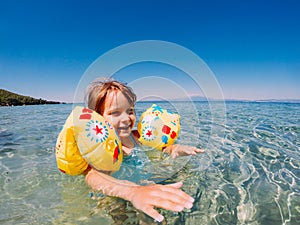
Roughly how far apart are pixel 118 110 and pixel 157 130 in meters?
1.08

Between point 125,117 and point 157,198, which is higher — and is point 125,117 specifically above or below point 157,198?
above

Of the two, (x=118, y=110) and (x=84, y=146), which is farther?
(x=118, y=110)

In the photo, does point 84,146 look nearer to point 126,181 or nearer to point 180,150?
point 126,181

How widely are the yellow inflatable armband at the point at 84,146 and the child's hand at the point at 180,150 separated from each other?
151 centimetres

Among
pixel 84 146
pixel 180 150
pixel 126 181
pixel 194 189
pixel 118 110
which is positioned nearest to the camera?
pixel 126 181

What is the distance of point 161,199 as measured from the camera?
1.53 metres

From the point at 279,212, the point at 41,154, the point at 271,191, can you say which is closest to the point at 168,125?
the point at 271,191

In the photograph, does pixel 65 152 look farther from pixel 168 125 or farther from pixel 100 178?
pixel 168 125

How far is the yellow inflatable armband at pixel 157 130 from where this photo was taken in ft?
13.2

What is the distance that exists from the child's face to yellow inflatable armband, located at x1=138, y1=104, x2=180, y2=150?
2.72 ft

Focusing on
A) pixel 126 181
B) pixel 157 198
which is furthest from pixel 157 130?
pixel 157 198

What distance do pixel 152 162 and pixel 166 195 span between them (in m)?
2.42

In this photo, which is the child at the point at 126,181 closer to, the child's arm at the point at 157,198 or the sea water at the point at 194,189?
the child's arm at the point at 157,198

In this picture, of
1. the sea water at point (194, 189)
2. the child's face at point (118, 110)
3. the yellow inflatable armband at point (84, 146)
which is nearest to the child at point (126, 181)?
the child's face at point (118, 110)
